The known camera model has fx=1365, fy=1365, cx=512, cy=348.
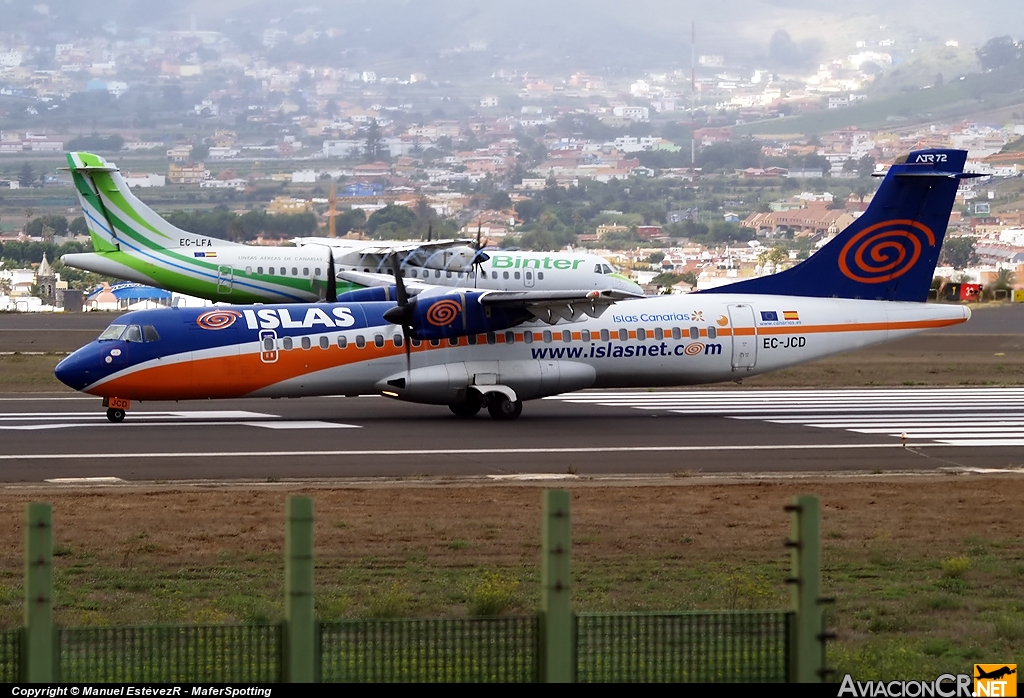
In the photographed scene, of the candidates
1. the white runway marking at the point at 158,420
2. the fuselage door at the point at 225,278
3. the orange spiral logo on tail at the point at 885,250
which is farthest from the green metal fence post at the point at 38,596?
the fuselage door at the point at 225,278

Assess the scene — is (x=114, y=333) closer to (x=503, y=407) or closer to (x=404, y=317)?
(x=404, y=317)

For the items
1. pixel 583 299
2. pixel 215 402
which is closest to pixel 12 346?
pixel 215 402

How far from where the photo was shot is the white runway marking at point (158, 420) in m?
25.4

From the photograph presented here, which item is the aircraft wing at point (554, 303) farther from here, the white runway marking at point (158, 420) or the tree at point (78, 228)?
the tree at point (78, 228)

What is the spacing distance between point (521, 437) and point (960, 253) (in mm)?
124411

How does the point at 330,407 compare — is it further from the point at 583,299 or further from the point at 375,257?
the point at 375,257

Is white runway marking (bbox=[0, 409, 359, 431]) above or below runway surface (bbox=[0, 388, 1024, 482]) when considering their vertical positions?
above

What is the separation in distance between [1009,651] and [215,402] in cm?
2215

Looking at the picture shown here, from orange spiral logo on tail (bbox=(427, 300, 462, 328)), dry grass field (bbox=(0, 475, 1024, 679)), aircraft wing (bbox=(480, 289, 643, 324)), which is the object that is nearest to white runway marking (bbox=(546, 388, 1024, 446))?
aircraft wing (bbox=(480, 289, 643, 324))

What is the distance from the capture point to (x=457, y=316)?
2612 centimetres

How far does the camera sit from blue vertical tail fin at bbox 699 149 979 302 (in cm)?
2848

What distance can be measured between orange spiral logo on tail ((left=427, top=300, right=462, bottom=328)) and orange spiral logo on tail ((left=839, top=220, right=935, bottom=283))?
839 centimetres

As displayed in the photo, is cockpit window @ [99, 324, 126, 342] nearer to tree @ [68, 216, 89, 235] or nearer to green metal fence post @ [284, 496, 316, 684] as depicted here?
green metal fence post @ [284, 496, 316, 684]

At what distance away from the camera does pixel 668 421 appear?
26.5 metres
